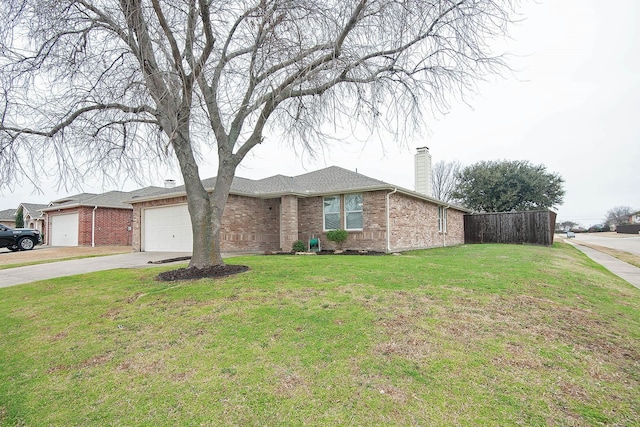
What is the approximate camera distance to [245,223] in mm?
14586

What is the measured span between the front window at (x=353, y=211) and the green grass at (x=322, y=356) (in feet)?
24.2

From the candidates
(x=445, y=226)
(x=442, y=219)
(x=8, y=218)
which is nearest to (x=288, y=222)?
(x=442, y=219)

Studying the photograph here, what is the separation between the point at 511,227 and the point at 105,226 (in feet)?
86.9

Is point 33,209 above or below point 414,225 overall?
above

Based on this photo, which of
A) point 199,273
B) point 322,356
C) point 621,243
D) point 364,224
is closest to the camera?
point 322,356

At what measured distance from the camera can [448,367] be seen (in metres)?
3.37

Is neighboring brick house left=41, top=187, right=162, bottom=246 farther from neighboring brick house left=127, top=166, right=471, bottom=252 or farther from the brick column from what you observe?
the brick column

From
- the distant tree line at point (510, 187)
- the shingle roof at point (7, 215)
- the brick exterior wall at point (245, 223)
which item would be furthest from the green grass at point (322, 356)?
the shingle roof at point (7, 215)

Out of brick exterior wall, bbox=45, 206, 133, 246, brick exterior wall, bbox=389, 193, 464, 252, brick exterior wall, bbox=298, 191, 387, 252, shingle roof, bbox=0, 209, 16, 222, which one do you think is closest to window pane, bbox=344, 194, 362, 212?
brick exterior wall, bbox=298, 191, 387, 252

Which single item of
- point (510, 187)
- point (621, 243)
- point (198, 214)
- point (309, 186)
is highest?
point (510, 187)

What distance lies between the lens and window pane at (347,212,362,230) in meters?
13.8

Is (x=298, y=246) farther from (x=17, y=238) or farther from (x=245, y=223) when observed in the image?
(x=17, y=238)

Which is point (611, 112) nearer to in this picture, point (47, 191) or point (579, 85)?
point (579, 85)

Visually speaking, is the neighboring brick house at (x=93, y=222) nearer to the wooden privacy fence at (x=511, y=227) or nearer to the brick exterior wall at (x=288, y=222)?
the brick exterior wall at (x=288, y=222)
